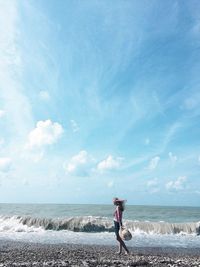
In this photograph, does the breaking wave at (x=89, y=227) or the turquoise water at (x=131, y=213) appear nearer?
the breaking wave at (x=89, y=227)

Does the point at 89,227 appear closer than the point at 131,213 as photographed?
Yes

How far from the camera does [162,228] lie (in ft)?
111

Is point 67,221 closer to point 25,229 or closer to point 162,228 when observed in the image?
point 25,229

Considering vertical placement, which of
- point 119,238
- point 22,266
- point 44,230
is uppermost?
point 44,230

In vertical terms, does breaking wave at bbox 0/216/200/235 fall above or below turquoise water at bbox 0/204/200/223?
below

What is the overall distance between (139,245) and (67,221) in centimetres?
1330

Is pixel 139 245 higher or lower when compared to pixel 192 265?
higher

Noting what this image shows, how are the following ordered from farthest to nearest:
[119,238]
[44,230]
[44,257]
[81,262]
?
[44,230]
[119,238]
[44,257]
[81,262]

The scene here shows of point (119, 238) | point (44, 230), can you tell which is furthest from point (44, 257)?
point (44, 230)

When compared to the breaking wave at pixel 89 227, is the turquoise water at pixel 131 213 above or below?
above

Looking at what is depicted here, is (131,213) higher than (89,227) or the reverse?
higher

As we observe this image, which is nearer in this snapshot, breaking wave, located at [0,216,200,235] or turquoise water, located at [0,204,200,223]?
breaking wave, located at [0,216,200,235]

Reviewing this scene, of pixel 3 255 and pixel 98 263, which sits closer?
pixel 98 263

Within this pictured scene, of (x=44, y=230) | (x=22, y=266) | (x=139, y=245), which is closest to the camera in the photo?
(x=22, y=266)
